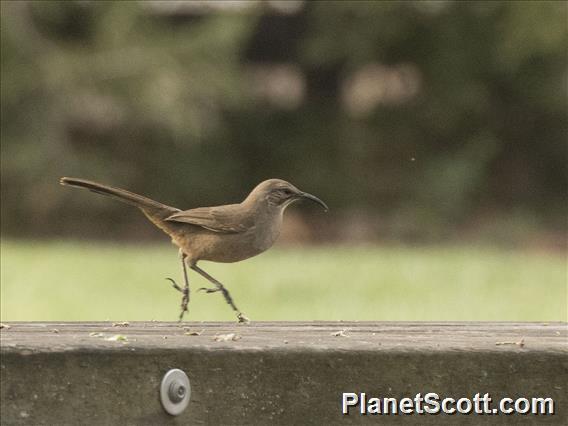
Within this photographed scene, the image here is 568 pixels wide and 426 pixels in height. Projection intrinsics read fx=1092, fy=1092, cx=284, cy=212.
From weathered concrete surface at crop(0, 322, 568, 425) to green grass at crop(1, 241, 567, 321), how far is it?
4948 millimetres

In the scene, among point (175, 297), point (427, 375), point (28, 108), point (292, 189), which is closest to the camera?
point (427, 375)

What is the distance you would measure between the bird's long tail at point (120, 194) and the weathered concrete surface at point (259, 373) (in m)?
0.39

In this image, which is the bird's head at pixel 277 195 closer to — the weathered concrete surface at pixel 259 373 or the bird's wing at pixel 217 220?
the bird's wing at pixel 217 220

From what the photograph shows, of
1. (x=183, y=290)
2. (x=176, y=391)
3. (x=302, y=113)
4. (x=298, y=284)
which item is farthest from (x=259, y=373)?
(x=302, y=113)

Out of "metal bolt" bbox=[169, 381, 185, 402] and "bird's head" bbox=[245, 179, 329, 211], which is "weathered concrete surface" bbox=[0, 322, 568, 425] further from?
"bird's head" bbox=[245, 179, 329, 211]

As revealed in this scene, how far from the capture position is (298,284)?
367 inches

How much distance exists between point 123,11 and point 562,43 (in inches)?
227

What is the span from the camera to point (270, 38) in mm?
16047

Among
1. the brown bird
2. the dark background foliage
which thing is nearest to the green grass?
the dark background foliage

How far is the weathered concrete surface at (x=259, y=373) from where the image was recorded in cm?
200

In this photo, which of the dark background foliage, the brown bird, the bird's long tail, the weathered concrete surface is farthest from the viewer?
the dark background foliage

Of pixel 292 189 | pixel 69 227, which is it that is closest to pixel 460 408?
pixel 292 189

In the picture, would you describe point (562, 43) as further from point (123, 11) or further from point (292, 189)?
point (292, 189)

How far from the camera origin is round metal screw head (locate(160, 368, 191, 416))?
2061 millimetres
